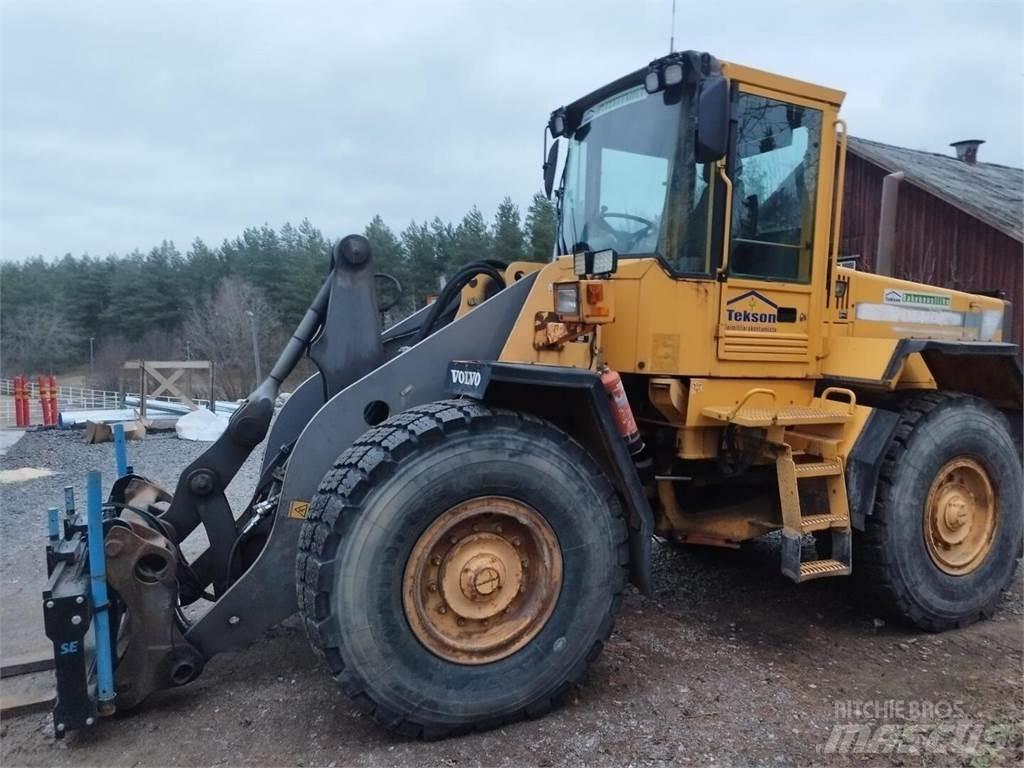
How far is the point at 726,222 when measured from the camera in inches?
151

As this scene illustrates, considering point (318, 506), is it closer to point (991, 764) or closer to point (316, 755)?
point (316, 755)

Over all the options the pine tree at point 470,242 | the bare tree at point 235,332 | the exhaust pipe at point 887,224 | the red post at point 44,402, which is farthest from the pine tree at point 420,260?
the exhaust pipe at point 887,224

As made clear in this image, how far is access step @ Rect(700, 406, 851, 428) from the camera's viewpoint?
12.5ft

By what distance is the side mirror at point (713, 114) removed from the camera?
3436mm

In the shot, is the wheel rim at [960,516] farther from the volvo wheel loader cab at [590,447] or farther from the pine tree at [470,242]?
the pine tree at [470,242]

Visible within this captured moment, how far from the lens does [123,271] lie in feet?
136

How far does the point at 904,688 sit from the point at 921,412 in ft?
5.05

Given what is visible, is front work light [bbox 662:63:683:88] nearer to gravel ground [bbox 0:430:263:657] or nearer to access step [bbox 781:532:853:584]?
access step [bbox 781:532:853:584]

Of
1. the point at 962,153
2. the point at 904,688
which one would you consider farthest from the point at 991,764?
the point at 962,153

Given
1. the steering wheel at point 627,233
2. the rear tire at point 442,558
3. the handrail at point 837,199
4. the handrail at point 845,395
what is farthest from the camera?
the handrail at point 837,199

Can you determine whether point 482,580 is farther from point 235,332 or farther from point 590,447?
point 235,332

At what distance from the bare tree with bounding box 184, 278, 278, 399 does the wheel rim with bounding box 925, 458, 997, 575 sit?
A: 30.2 meters

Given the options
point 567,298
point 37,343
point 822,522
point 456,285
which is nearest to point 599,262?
point 567,298

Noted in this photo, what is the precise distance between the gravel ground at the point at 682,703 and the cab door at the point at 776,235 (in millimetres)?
1516
